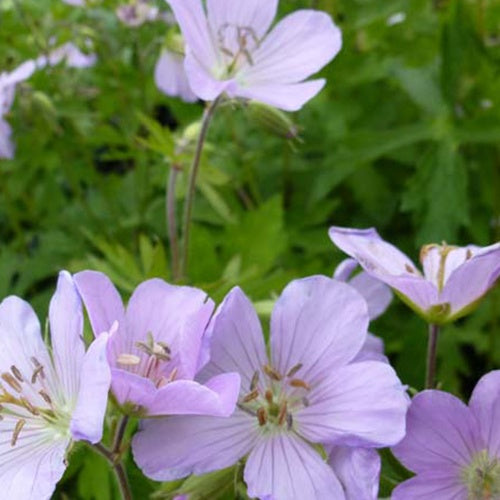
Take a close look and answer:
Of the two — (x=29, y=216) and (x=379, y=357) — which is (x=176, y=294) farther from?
(x=29, y=216)

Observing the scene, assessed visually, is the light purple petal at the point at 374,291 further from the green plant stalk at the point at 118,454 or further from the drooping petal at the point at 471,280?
the green plant stalk at the point at 118,454

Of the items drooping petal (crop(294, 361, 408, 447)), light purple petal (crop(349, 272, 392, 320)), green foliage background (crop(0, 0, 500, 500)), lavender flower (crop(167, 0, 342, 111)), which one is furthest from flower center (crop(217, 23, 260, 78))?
drooping petal (crop(294, 361, 408, 447))

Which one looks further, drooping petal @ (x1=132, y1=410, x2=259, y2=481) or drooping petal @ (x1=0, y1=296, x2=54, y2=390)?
drooping petal @ (x1=0, y1=296, x2=54, y2=390)

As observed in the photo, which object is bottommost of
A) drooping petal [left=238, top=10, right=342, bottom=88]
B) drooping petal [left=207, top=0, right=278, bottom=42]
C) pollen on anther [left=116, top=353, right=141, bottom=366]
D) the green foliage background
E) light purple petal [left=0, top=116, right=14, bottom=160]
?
the green foliage background

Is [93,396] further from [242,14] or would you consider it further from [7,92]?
[7,92]

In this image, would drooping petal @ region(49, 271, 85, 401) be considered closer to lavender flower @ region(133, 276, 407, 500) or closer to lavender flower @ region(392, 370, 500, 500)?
lavender flower @ region(133, 276, 407, 500)

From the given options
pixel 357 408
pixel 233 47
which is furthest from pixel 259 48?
pixel 357 408
